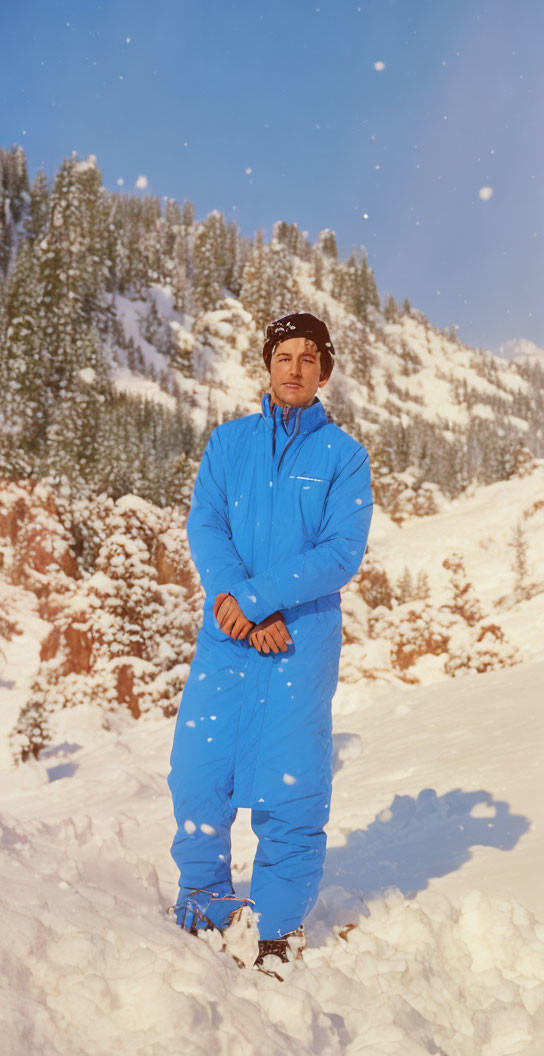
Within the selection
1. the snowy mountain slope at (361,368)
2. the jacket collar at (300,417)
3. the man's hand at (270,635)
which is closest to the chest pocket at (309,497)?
the jacket collar at (300,417)

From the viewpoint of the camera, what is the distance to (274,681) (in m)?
1.95

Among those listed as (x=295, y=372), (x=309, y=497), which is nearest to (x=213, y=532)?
(x=309, y=497)

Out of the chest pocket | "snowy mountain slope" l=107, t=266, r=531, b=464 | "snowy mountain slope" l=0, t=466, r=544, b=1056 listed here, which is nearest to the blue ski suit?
the chest pocket

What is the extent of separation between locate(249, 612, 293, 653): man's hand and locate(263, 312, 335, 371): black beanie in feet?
3.12

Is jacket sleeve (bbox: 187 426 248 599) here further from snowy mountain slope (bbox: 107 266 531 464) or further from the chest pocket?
snowy mountain slope (bbox: 107 266 531 464)

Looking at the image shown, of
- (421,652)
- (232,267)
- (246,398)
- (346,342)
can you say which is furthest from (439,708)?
(232,267)

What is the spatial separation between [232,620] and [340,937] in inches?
41.8

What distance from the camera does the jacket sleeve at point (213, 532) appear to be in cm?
205

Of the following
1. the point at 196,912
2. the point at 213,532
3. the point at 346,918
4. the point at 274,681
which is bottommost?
the point at 346,918

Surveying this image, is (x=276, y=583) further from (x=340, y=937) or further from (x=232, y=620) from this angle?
(x=340, y=937)

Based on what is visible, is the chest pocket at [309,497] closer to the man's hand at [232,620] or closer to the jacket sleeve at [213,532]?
the jacket sleeve at [213,532]

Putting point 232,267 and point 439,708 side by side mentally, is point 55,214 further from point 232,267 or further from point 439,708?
point 232,267

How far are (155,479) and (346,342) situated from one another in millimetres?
52628

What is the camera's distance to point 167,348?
60.1m
